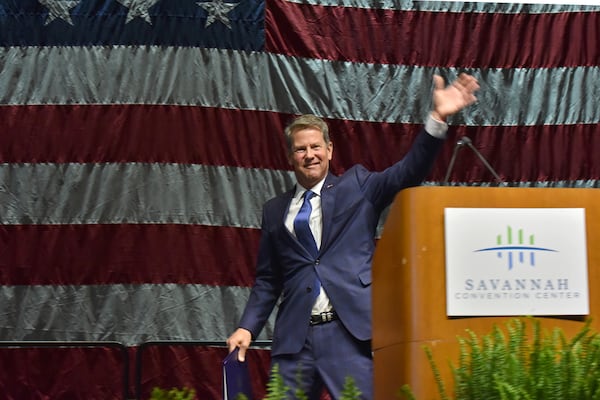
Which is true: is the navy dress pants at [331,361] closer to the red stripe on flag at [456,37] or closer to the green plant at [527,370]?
the green plant at [527,370]

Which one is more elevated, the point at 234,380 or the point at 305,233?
the point at 305,233

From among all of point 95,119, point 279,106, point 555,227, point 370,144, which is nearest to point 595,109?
point 370,144

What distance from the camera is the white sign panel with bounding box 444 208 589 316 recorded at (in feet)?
8.25

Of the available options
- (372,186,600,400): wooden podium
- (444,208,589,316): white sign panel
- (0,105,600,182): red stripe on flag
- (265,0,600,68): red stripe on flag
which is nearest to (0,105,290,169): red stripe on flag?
(0,105,600,182): red stripe on flag

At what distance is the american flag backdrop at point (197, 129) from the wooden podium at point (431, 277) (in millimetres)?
3908

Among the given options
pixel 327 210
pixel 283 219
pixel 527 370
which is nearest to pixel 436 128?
pixel 327 210

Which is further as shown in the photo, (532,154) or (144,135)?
(532,154)

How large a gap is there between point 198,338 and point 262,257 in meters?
2.35

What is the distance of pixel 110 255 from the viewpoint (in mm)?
6512

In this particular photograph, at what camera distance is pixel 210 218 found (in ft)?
21.5

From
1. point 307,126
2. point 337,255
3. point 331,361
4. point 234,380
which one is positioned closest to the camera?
point 234,380

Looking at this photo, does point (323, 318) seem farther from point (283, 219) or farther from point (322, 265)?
point (283, 219)

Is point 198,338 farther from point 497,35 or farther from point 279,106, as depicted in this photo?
point 497,35

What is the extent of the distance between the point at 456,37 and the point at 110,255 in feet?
8.30
